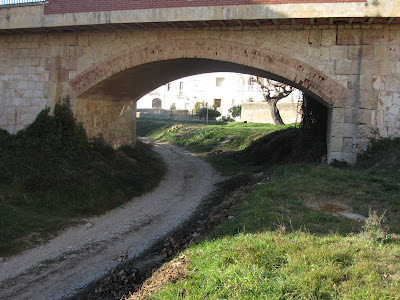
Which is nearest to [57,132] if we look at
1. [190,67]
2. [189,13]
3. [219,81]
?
[190,67]

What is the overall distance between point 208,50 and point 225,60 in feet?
1.75

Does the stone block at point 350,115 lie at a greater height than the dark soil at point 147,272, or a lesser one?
greater

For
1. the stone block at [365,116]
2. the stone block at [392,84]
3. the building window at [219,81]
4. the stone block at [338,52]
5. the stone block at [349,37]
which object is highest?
the building window at [219,81]

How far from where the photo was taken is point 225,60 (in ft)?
32.4

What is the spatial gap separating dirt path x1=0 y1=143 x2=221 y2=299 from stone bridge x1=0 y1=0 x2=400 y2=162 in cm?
379

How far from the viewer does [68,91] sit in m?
11.3

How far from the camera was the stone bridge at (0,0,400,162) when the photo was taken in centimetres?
905

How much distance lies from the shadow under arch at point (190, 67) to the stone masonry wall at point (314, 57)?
25 mm

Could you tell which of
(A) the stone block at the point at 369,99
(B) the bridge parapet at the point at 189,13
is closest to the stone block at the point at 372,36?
(B) the bridge parapet at the point at 189,13

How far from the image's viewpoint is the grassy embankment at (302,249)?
355 centimetres

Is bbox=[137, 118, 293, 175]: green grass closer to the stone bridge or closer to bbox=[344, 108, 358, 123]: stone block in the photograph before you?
bbox=[344, 108, 358, 123]: stone block

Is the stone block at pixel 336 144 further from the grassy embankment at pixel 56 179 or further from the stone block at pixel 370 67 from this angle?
the grassy embankment at pixel 56 179

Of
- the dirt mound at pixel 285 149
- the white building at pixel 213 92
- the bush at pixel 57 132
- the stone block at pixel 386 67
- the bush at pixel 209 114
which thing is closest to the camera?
the stone block at pixel 386 67

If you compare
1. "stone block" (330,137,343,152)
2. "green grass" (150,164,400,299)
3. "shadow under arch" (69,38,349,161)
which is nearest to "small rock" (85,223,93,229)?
"green grass" (150,164,400,299)
